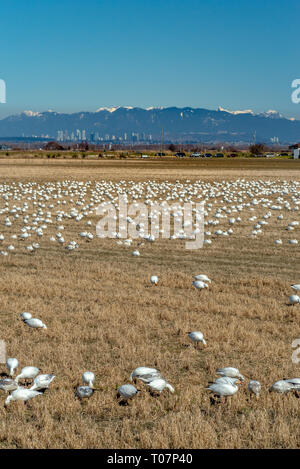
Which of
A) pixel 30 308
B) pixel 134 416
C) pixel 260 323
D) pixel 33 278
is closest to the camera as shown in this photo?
pixel 134 416

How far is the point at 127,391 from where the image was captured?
6070mm

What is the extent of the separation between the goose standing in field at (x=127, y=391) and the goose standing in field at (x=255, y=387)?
1.54 m

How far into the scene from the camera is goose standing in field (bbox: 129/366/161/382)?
20.9 ft

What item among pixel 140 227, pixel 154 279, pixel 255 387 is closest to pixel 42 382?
pixel 255 387

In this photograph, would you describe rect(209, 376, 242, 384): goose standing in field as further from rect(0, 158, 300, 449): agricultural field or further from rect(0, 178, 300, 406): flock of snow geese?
rect(0, 158, 300, 449): agricultural field

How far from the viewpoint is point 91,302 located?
33.1ft

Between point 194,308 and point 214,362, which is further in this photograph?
point 194,308

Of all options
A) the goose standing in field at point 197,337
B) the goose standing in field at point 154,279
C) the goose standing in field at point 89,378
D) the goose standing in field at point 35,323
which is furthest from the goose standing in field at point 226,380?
the goose standing in field at point 154,279

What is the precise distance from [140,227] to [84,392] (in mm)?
13921

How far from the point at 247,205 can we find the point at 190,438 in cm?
2228
